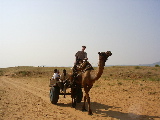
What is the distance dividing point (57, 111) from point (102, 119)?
2648 mm

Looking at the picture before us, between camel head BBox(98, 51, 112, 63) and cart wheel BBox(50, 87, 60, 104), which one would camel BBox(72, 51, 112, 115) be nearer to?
camel head BBox(98, 51, 112, 63)

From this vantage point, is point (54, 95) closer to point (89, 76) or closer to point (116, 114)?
point (89, 76)

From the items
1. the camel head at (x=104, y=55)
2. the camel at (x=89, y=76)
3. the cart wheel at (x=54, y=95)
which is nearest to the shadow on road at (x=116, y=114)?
the camel at (x=89, y=76)

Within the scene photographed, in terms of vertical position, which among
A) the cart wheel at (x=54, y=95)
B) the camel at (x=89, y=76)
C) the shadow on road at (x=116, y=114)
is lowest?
the shadow on road at (x=116, y=114)

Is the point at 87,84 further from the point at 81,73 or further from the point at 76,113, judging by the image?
the point at 76,113

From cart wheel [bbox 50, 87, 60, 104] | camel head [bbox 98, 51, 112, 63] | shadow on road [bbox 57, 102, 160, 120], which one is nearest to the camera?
camel head [bbox 98, 51, 112, 63]

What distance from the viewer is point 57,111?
33.7ft

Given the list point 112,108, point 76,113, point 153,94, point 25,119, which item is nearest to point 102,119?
point 76,113

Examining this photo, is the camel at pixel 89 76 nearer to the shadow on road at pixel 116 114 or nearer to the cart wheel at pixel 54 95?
the shadow on road at pixel 116 114

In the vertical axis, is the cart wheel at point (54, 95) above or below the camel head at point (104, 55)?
below

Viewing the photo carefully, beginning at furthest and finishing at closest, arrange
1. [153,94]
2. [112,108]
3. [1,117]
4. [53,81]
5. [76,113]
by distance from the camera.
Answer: [153,94]
[53,81]
[112,108]
[76,113]
[1,117]

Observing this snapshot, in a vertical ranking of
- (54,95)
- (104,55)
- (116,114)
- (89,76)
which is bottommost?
(116,114)

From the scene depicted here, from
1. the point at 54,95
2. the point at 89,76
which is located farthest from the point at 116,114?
the point at 54,95

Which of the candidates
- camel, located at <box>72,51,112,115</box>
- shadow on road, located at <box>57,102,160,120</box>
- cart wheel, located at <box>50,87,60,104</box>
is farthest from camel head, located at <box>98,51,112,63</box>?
cart wheel, located at <box>50,87,60,104</box>
